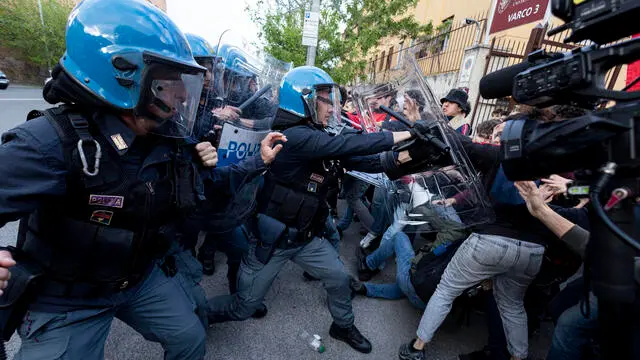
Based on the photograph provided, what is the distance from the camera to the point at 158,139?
58.4 inches

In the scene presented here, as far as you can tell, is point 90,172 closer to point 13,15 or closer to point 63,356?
point 63,356

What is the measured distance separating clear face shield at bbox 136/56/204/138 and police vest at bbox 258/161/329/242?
0.82 m

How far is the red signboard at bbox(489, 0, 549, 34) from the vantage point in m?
6.84

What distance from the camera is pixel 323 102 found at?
2.27 meters

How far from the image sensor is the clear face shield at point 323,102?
2191 millimetres

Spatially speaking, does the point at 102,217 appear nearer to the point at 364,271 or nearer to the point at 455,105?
the point at 364,271

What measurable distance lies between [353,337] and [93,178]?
80.3 inches

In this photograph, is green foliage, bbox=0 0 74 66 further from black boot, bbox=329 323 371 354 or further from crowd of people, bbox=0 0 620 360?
black boot, bbox=329 323 371 354

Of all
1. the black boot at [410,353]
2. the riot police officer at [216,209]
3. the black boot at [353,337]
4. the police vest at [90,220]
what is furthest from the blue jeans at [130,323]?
the black boot at [410,353]

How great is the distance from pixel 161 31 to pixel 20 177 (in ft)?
2.46

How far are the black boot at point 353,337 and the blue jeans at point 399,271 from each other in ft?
1.83

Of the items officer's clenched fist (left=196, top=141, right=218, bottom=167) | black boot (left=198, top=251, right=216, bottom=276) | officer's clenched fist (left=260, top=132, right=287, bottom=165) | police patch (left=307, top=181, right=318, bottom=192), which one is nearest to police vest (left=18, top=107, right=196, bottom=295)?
officer's clenched fist (left=196, top=141, right=218, bottom=167)

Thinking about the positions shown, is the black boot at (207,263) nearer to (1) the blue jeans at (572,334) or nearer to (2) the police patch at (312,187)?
(2) the police patch at (312,187)

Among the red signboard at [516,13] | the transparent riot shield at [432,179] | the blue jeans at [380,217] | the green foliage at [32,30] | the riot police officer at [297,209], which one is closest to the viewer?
the transparent riot shield at [432,179]
